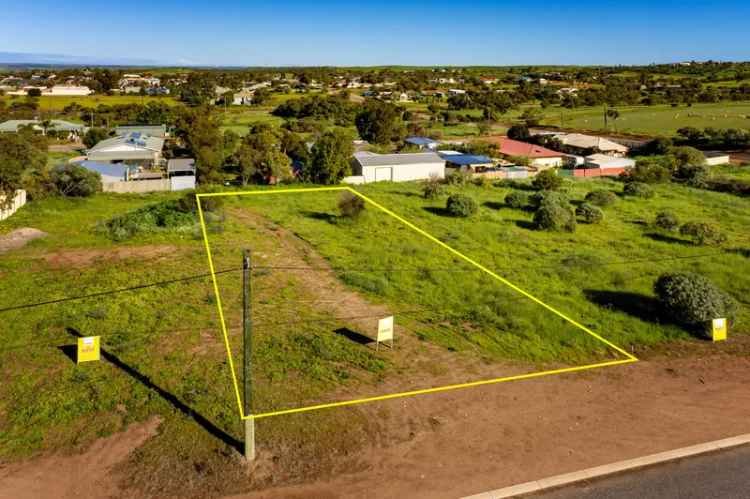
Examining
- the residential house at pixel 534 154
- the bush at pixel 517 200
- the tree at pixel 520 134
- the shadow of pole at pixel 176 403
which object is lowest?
the shadow of pole at pixel 176 403

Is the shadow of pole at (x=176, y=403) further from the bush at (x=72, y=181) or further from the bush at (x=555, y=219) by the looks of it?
the bush at (x=72, y=181)

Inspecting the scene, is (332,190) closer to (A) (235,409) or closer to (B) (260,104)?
(A) (235,409)

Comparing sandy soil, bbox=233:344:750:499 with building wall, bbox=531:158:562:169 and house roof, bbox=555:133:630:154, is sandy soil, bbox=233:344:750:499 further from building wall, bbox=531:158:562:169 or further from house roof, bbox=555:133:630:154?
house roof, bbox=555:133:630:154

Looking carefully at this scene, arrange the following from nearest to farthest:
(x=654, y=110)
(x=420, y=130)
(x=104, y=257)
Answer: (x=104, y=257)
(x=420, y=130)
(x=654, y=110)

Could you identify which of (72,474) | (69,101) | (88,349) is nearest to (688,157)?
(88,349)

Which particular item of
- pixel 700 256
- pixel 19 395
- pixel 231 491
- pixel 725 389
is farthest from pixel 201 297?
pixel 700 256

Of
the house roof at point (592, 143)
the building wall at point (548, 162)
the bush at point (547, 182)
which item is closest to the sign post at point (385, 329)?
the bush at point (547, 182)
